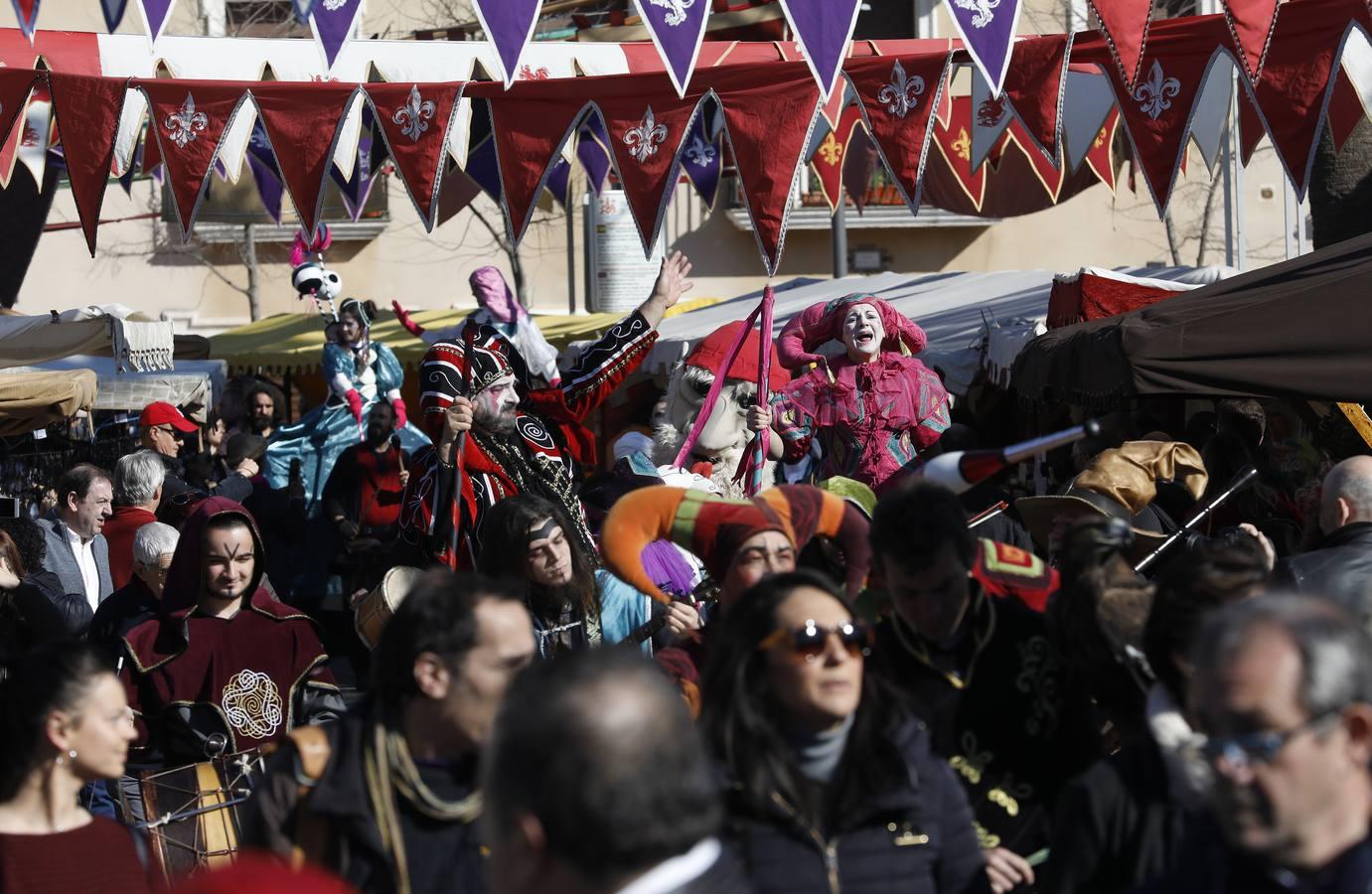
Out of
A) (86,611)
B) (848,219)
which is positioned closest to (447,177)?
(86,611)

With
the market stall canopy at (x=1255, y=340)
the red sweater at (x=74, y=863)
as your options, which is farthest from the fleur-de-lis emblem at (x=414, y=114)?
the red sweater at (x=74, y=863)

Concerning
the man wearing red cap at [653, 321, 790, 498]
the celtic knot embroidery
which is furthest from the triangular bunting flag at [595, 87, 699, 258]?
the celtic knot embroidery

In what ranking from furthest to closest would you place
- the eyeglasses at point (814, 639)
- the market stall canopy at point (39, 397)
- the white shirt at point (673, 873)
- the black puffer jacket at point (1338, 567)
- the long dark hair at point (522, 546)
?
the market stall canopy at point (39, 397)
the long dark hair at point (522, 546)
the black puffer jacket at point (1338, 567)
the eyeglasses at point (814, 639)
the white shirt at point (673, 873)

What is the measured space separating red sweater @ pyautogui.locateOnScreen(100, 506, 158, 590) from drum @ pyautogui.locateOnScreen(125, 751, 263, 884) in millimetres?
3283

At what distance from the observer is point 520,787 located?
1.96m

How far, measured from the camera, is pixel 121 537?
24.5ft

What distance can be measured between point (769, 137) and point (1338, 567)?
4315 mm

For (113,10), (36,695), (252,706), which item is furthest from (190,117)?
(36,695)

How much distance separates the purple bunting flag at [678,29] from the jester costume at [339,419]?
3737mm

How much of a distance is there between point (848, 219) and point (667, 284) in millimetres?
14792

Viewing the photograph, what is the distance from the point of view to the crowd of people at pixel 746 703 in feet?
6.82

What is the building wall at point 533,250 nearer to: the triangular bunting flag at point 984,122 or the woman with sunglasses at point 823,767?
the triangular bunting flag at point 984,122

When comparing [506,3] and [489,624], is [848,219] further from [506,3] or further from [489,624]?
[489,624]

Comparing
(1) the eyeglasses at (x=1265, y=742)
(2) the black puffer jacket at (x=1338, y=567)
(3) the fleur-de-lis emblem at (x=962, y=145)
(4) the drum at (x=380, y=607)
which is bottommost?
(4) the drum at (x=380, y=607)
